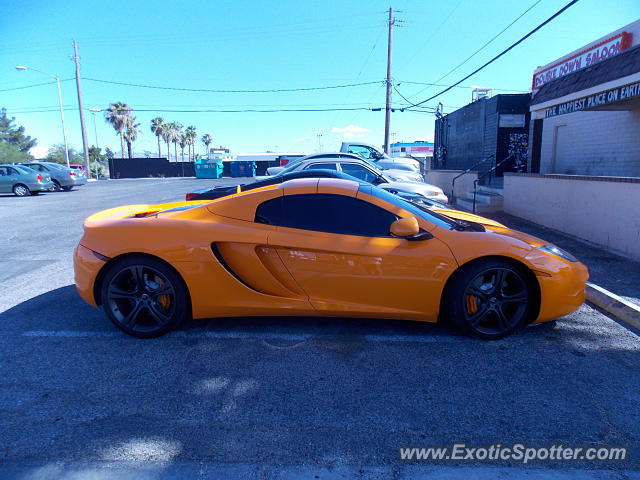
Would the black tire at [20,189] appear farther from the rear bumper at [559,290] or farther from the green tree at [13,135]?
the green tree at [13,135]

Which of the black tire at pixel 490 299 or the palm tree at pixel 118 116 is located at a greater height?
the palm tree at pixel 118 116

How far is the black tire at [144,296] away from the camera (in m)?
3.78

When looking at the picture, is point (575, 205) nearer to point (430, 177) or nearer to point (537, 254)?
point (537, 254)

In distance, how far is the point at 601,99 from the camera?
858 centimetres

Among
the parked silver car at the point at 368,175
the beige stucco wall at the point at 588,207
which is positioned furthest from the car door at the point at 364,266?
the parked silver car at the point at 368,175

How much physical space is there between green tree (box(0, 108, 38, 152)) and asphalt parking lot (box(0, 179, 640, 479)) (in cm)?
8141

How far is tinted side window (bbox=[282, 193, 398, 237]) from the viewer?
3.81 m

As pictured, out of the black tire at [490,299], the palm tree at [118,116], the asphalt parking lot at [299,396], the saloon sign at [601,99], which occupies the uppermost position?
the palm tree at [118,116]

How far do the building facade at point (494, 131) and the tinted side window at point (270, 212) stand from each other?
17.0 m

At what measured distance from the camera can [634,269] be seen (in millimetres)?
6109

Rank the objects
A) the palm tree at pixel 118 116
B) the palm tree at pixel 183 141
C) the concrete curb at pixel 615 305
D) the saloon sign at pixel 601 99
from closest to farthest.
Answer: the concrete curb at pixel 615 305, the saloon sign at pixel 601 99, the palm tree at pixel 118 116, the palm tree at pixel 183 141

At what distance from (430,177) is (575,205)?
551 inches

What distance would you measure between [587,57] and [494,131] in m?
7.04

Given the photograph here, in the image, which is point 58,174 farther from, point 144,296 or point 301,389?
point 301,389
